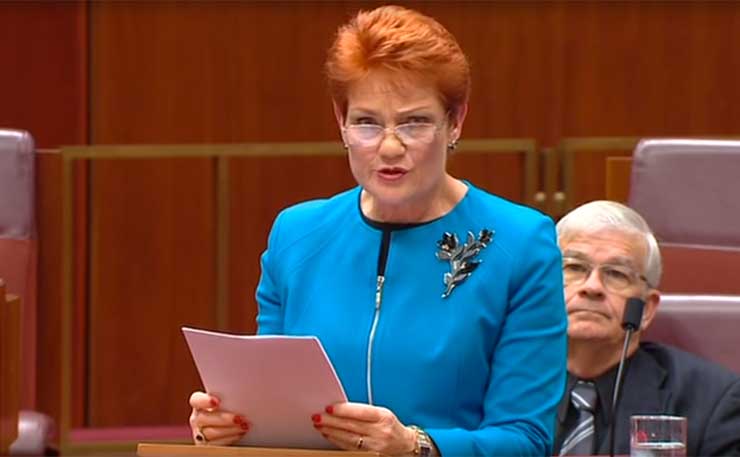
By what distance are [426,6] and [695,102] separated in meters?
0.93

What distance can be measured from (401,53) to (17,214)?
186 cm

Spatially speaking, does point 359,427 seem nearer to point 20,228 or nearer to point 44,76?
point 20,228

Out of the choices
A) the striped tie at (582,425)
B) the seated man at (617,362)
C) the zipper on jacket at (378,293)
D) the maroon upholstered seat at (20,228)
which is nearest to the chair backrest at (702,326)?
the seated man at (617,362)

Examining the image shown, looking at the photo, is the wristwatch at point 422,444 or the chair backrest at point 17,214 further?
the chair backrest at point 17,214

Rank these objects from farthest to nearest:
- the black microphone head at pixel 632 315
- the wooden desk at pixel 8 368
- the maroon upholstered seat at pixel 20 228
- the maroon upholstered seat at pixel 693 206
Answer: the maroon upholstered seat at pixel 20 228, the maroon upholstered seat at pixel 693 206, the black microphone head at pixel 632 315, the wooden desk at pixel 8 368

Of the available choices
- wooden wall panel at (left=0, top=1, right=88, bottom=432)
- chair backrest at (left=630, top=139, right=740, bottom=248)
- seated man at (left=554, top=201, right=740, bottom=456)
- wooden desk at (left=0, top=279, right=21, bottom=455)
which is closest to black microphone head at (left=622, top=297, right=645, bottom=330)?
seated man at (left=554, top=201, right=740, bottom=456)

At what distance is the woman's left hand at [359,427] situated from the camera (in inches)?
83.7

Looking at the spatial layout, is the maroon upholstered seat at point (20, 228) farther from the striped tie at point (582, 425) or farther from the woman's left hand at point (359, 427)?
the woman's left hand at point (359, 427)

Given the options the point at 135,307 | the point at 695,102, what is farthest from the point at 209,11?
the point at 695,102

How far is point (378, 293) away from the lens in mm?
2365

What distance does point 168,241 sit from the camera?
5.02m

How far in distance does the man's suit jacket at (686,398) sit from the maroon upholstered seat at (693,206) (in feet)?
1.73

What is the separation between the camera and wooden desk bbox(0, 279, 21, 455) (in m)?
1.85

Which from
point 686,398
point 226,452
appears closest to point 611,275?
point 686,398
